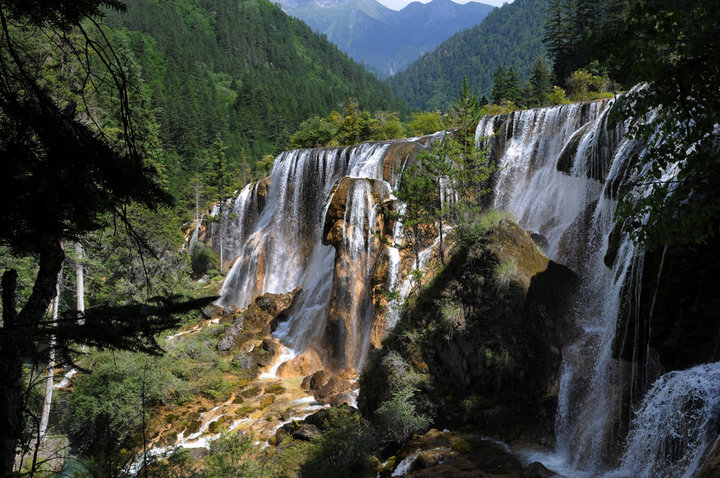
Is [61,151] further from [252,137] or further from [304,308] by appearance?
[252,137]

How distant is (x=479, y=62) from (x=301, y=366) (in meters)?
197

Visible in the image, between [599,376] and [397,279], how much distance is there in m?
8.53

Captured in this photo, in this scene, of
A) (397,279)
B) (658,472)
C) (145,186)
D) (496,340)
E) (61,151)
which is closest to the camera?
(61,151)

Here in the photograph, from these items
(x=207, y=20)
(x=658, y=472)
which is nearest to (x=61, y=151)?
(x=658, y=472)

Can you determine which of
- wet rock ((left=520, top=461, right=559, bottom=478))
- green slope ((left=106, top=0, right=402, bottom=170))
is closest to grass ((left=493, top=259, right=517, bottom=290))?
wet rock ((left=520, top=461, right=559, bottom=478))

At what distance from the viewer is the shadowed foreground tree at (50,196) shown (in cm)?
228

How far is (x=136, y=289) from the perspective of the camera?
20547mm

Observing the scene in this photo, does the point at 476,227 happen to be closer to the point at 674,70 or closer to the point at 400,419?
the point at 400,419

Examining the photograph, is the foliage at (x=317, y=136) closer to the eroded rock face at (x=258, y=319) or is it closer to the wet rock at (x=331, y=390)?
the eroded rock face at (x=258, y=319)

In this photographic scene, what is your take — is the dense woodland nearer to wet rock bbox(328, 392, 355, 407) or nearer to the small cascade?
the small cascade

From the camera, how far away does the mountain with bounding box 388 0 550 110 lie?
6747 inches

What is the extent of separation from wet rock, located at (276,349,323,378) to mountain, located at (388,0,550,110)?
158 metres

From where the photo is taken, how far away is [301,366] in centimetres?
1811

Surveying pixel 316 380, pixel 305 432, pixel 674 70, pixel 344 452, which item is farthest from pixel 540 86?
pixel 344 452
